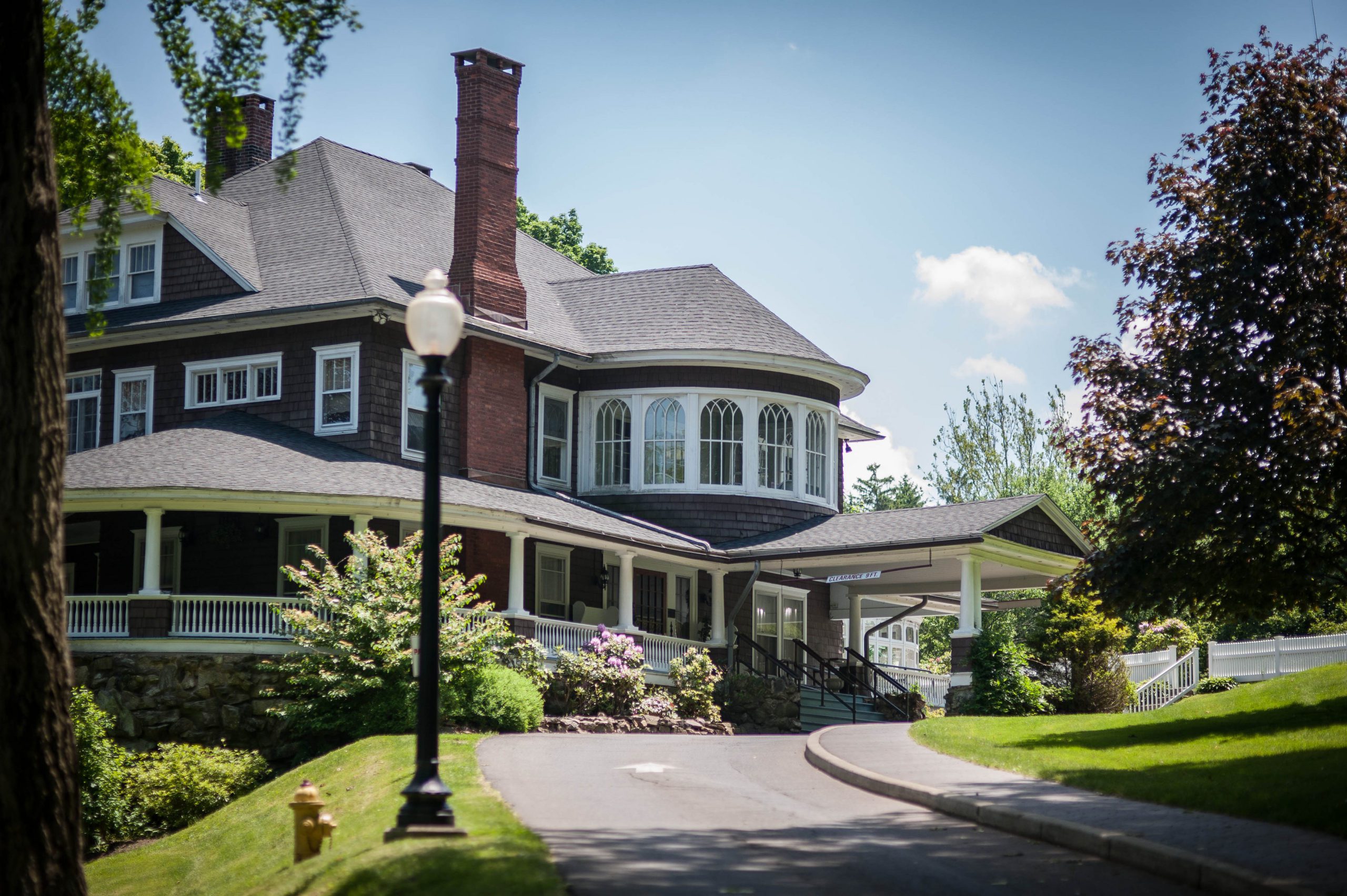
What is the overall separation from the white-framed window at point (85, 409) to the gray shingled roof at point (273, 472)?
273cm

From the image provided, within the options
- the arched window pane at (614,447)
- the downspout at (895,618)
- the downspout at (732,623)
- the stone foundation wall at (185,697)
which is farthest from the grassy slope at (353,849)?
the downspout at (895,618)

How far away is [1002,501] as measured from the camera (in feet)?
95.4

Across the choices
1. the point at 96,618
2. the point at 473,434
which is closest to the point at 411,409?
the point at 473,434

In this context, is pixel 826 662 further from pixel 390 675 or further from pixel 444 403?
pixel 390 675

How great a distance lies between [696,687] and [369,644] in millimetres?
7973

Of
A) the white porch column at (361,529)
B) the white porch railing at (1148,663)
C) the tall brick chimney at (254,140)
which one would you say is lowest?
the white porch railing at (1148,663)

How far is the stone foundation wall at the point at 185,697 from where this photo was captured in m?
21.7

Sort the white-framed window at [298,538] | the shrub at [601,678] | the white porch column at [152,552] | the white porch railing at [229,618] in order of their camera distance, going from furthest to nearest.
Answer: the white-framed window at [298,538] → the shrub at [601,678] → the white porch column at [152,552] → the white porch railing at [229,618]

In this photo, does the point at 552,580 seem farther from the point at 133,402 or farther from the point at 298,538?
the point at 133,402

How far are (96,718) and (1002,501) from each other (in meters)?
17.2

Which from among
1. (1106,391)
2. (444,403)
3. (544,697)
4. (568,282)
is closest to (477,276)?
(444,403)

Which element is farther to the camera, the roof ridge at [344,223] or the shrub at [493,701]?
the roof ridge at [344,223]

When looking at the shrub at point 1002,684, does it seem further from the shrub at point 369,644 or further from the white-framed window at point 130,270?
the white-framed window at point 130,270

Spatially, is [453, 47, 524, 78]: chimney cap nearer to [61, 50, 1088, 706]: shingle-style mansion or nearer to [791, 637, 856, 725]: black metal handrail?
[61, 50, 1088, 706]: shingle-style mansion
